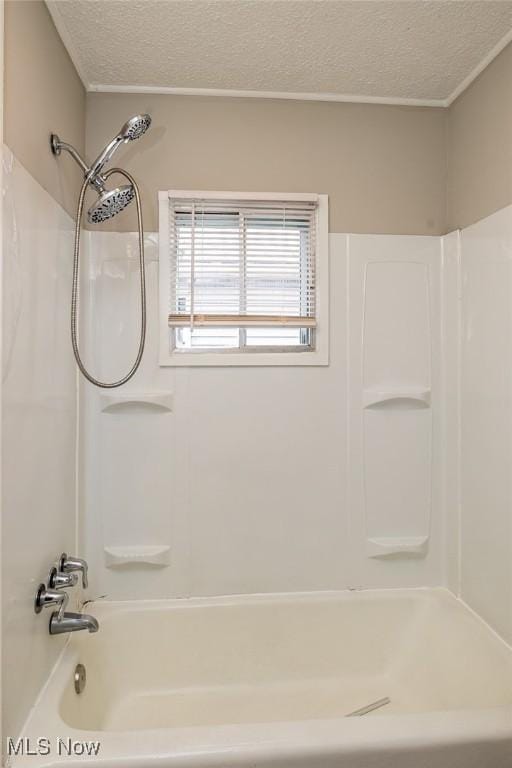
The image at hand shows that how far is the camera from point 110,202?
1.50 meters

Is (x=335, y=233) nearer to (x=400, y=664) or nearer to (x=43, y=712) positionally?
(x=400, y=664)

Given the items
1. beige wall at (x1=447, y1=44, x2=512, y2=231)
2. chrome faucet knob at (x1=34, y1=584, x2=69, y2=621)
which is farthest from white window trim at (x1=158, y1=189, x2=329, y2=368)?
chrome faucet knob at (x1=34, y1=584, x2=69, y2=621)

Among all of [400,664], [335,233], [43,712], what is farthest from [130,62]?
[400,664]

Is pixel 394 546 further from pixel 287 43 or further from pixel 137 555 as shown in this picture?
pixel 287 43

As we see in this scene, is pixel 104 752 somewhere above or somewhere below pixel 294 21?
below

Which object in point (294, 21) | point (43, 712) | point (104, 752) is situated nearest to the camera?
point (104, 752)

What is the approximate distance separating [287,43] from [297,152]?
15.3 inches

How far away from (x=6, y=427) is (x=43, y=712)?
0.79m

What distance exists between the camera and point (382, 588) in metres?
1.93

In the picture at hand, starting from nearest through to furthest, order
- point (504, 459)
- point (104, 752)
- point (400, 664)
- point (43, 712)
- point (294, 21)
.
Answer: point (104, 752) < point (43, 712) < point (294, 21) < point (504, 459) < point (400, 664)

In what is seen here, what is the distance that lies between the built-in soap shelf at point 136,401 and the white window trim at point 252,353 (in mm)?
130

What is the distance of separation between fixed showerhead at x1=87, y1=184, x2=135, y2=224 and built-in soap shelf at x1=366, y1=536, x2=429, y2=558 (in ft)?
5.14

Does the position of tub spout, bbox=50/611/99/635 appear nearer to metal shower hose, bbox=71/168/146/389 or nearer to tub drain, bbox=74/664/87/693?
tub drain, bbox=74/664/87/693

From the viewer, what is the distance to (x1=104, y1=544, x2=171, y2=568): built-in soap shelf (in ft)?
5.98
